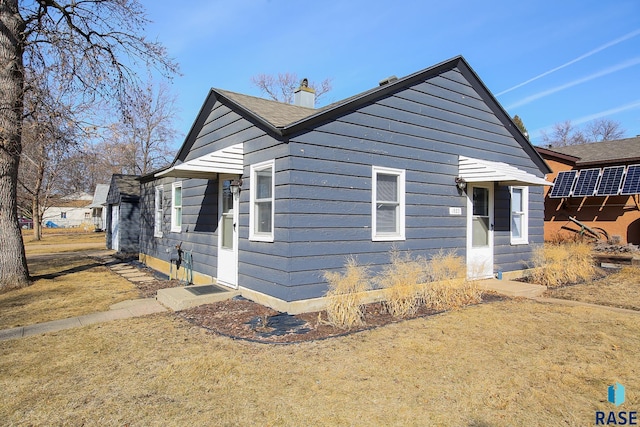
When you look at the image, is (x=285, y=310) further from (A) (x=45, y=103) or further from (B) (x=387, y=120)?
(A) (x=45, y=103)

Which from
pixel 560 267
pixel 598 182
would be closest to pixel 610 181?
pixel 598 182

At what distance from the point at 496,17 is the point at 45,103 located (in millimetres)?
11775

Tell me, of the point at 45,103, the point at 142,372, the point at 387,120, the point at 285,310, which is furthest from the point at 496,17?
the point at 45,103

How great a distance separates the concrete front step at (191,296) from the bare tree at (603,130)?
50294 mm

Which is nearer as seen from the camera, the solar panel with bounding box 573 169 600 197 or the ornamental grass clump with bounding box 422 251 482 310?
the ornamental grass clump with bounding box 422 251 482 310

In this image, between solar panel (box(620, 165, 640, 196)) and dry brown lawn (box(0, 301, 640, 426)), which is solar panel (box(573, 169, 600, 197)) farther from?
dry brown lawn (box(0, 301, 640, 426))

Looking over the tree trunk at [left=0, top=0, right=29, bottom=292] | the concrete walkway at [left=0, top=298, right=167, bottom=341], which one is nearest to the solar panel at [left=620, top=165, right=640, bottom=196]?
the concrete walkway at [left=0, top=298, right=167, bottom=341]

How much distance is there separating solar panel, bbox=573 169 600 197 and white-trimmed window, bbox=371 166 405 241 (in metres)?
11.4

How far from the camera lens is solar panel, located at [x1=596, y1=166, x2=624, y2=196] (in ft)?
44.7

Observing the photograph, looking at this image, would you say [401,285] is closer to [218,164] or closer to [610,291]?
[218,164]

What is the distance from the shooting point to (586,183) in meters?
14.8

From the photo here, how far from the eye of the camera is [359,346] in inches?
174

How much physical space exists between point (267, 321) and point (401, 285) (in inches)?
86.2

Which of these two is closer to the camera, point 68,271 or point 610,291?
point 610,291
